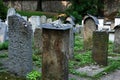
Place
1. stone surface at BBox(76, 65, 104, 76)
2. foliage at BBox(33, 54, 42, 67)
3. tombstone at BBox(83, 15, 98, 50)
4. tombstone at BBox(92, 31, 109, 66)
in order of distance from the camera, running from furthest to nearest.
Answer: tombstone at BBox(83, 15, 98, 50) < tombstone at BBox(92, 31, 109, 66) < foliage at BBox(33, 54, 42, 67) < stone surface at BBox(76, 65, 104, 76)

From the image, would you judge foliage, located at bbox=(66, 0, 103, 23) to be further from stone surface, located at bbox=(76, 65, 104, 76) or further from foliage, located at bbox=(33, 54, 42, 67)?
stone surface, located at bbox=(76, 65, 104, 76)

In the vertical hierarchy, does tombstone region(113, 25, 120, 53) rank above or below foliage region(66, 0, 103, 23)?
below

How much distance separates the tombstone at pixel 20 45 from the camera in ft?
23.8

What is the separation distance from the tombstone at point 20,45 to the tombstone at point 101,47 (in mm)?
2465

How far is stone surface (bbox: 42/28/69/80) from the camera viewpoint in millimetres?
6520

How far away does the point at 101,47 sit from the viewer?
360 inches

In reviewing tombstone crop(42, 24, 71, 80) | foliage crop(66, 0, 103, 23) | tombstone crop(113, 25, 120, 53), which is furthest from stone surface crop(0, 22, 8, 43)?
foliage crop(66, 0, 103, 23)

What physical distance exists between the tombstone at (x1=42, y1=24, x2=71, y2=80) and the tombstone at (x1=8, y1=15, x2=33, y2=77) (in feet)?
2.42

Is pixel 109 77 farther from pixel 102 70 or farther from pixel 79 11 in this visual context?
pixel 79 11

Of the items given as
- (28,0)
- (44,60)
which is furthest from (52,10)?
(44,60)

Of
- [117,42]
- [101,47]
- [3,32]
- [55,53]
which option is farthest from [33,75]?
[3,32]

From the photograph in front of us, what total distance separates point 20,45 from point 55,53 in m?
1.07

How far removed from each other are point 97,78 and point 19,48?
6.32 ft

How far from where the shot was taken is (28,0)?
39094 millimetres
